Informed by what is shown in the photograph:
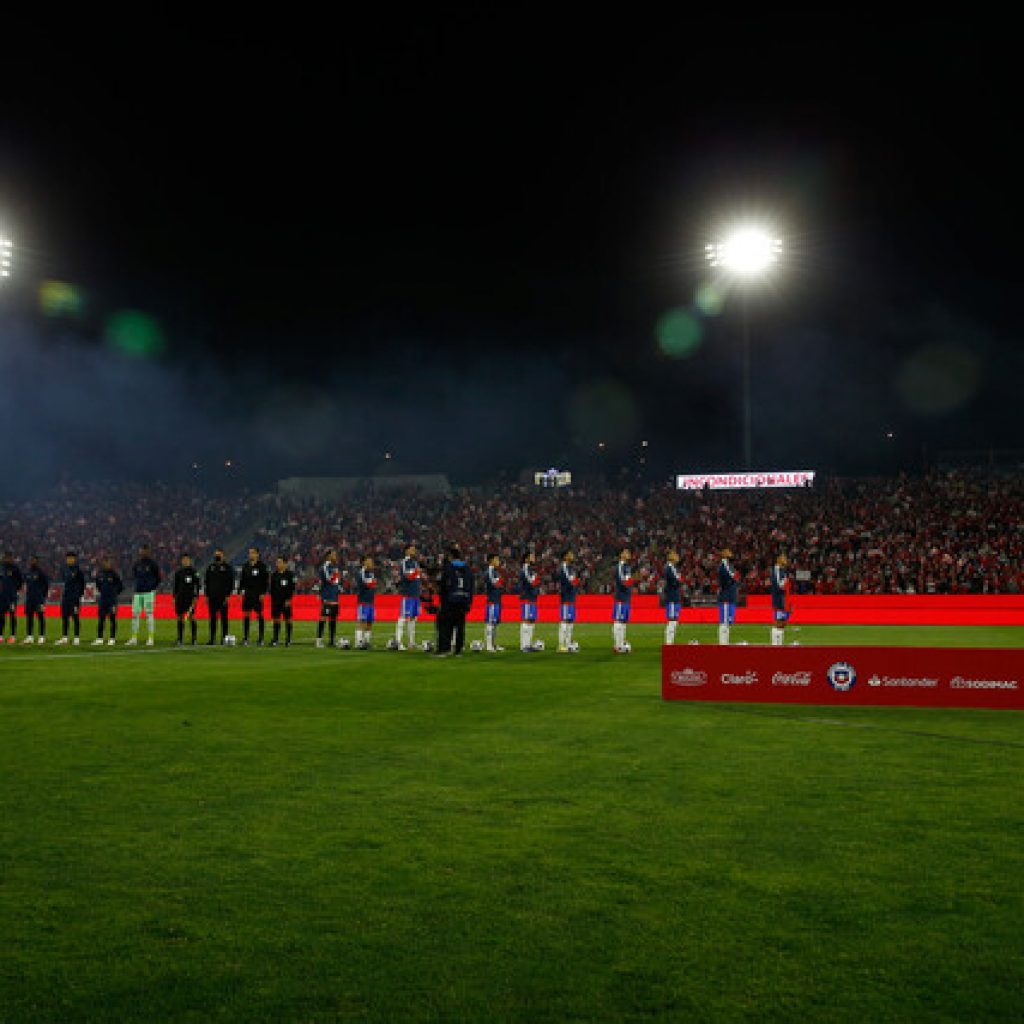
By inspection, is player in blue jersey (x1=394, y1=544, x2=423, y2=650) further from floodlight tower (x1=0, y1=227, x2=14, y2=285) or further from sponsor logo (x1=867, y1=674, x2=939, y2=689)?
floodlight tower (x1=0, y1=227, x2=14, y2=285)

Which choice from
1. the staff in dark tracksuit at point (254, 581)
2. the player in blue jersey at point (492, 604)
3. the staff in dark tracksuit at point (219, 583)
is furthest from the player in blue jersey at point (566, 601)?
the staff in dark tracksuit at point (219, 583)

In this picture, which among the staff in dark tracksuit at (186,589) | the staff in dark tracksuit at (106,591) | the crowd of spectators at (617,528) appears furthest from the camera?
the crowd of spectators at (617,528)

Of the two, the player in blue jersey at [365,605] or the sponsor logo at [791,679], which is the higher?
the player in blue jersey at [365,605]

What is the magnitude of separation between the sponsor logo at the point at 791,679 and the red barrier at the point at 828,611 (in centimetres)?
1930

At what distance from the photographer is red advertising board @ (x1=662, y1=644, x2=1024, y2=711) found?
44.1ft

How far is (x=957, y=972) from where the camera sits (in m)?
4.59

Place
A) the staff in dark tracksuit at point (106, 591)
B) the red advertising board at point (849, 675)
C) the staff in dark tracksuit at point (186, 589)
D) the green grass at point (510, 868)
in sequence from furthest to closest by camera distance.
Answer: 1. the staff in dark tracksuit at point (106, 591)
2. the staff in dark tracksuit at point (186, 589)
3. the red advertising board at point (849, 675)
4. the green grass at point (510, 868)

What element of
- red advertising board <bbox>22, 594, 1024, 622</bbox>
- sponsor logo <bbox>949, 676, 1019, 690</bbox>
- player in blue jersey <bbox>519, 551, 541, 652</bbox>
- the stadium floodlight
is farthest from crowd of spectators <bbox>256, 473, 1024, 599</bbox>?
sponsor logo <bbox>949, 676, 1019, 690</bbox>

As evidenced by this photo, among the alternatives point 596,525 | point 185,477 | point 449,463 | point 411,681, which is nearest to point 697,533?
point 596,525

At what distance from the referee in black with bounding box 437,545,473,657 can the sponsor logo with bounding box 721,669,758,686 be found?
750 centimetres

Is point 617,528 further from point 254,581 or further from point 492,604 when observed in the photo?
point 254,581

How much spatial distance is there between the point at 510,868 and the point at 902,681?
895cm

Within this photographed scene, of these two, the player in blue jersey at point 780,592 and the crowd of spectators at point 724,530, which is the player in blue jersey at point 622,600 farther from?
the crowd of spectators at point 724,530

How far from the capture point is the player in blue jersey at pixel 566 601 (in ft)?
74.7
